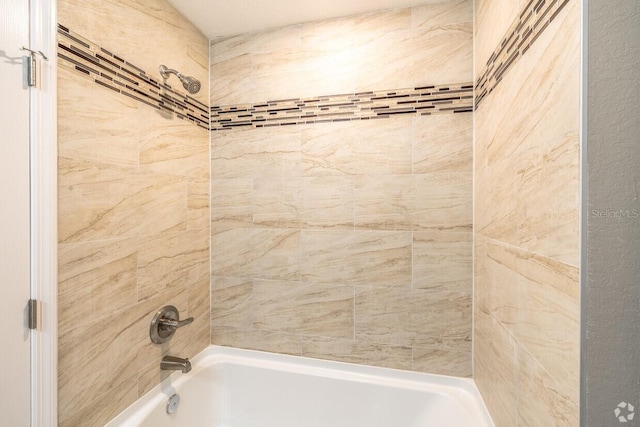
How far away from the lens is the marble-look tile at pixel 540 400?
0.59 metres

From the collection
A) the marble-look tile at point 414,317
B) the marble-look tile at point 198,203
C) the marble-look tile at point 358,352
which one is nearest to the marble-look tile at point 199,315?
the marble-look tile at point 198,203

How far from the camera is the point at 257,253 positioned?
1661mm

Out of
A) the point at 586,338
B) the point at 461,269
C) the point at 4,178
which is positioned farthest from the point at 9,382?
the point at 461,269

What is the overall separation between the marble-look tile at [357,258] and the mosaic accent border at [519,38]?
757 millimetres

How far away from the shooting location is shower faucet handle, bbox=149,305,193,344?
1.33 metres

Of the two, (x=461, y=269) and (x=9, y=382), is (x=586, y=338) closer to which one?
(x=461, y=269)

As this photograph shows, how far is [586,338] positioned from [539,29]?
713 mm

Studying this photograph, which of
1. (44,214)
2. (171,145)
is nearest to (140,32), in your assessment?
(171,145)

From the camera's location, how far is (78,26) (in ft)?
3.30

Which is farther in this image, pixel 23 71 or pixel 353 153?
pixel 353 153

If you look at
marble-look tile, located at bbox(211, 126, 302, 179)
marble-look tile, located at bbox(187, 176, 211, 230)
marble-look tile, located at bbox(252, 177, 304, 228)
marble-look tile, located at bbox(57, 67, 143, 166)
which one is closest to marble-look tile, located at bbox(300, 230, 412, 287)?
marble-look tile, located at bbox(252, 177, 304, 228)

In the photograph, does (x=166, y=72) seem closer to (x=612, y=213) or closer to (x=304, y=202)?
(x=304, y=202)

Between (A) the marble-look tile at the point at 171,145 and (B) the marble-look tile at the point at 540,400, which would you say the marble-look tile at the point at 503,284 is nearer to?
(B) the marble-look tile at the point at 540,400

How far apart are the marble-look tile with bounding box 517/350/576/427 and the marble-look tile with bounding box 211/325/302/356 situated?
1.06 m
